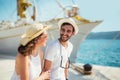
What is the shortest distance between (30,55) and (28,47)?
9 centimetres

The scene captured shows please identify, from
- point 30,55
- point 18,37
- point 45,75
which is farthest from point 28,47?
point 18,37

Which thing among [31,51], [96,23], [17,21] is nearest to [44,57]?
[31,51]

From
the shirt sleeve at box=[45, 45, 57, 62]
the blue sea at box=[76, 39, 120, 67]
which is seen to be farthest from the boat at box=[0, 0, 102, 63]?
the shirt sleeve at box=[45, 45, 57, 62]

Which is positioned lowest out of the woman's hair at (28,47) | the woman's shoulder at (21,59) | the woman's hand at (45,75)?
the woman's hand at (45,75)

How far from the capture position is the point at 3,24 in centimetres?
1636

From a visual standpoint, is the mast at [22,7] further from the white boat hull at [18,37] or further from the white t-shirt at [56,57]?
the white t-shirt at [56,57]

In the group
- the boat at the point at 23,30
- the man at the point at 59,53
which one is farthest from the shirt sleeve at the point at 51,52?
the boat at the point at 23,30

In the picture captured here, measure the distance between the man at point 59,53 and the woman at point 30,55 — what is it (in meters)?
0.30

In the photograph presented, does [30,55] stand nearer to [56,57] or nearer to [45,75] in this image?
[45,75]

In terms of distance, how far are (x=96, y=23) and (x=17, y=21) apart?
4604 millimetres

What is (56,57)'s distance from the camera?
307cm

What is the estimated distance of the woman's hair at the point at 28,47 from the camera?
2461mm

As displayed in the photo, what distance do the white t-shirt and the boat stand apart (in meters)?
10.6

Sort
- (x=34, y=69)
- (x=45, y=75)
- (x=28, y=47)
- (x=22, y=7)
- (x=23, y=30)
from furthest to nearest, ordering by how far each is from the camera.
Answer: (x=22, y=7)
(x=23, y=30)
(x=45, y=75)
(x=34, y=69)
(x=28, y=47)
